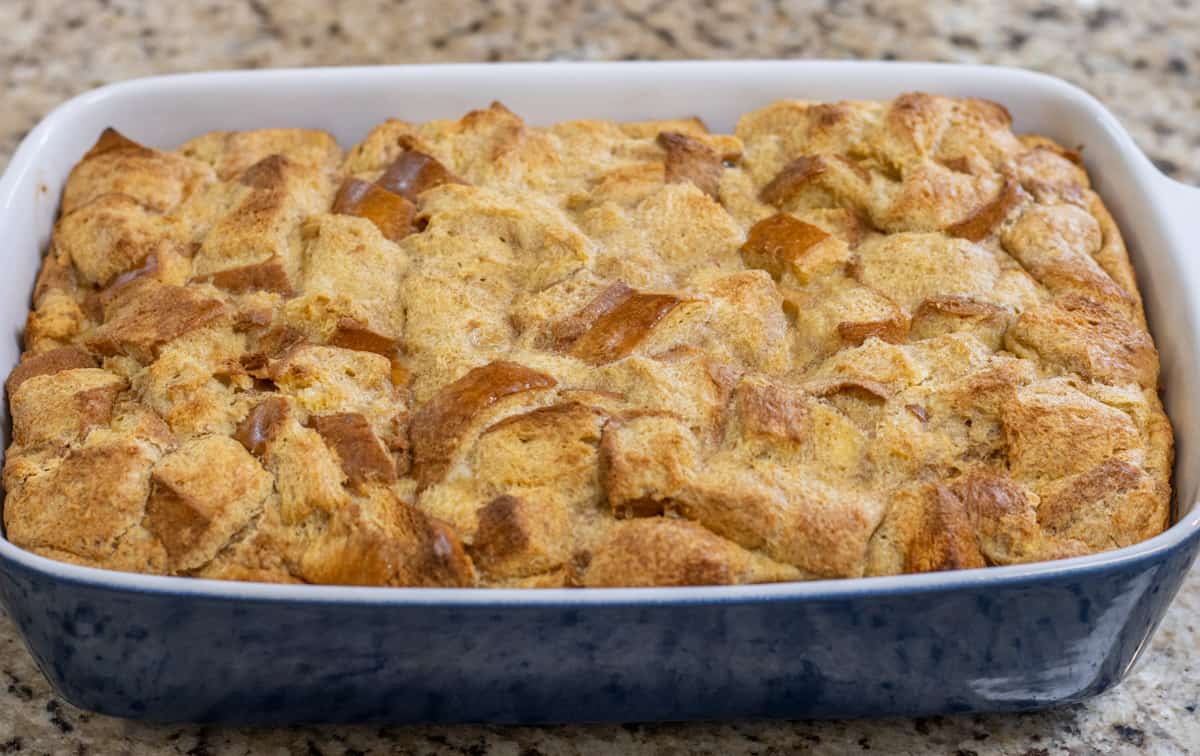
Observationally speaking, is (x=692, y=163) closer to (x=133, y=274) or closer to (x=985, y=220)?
(x=985, y=220)

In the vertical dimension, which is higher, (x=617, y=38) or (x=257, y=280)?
(x=257, y=280)

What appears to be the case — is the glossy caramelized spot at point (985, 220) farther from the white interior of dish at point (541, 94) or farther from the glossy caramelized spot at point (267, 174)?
the glossy caramelized spot at point (267, 174)

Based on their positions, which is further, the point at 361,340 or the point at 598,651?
the point at 361,340

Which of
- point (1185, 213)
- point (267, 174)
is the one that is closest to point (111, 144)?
point (267, 174)

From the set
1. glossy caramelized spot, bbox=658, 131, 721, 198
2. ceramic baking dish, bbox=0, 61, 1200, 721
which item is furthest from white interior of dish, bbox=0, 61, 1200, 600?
ceramic baking dish, bbox=0, 61, 1200, 721

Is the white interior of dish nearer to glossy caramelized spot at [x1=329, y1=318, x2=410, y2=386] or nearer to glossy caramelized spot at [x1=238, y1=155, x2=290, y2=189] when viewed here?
glossy caramelized spot at [x1=238, y1=155, x2=290, y2=189]

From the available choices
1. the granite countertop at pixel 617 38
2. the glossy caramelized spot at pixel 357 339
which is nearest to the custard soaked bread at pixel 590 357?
the glossy caramelized spot at pixel 357 339

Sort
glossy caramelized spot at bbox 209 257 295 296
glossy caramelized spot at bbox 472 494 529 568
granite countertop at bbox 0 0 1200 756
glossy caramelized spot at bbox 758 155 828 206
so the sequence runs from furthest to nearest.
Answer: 1. granite countertop at bbox 0 0 1200 756
2. glossy caramelized spot at bbox 758 155 828 206
3. glossy caramelized spot at bbox 209 257 295 296
4. glossy caramelized spot at bbox 472 494 529 568

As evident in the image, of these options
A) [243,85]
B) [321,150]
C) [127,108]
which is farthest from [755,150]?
[127,108]
